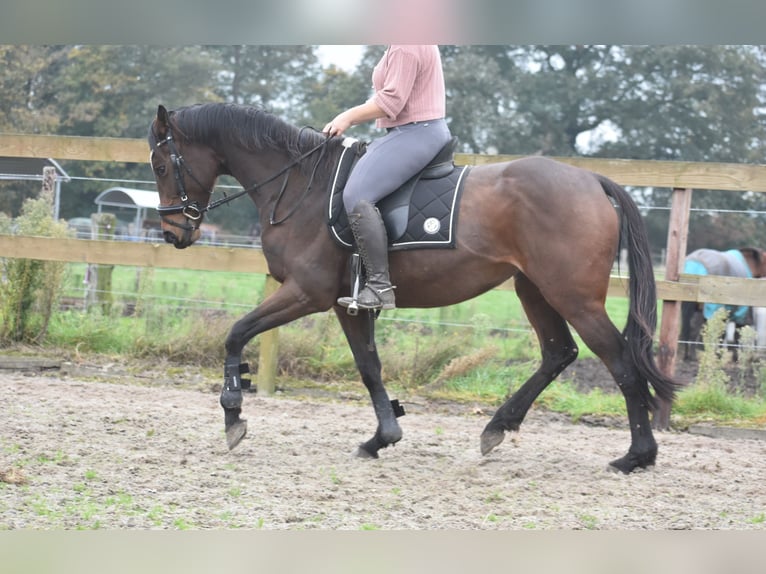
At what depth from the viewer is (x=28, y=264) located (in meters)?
7.48

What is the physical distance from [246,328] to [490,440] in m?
1.58

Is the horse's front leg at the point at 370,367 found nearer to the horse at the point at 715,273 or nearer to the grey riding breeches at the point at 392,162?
the grey riding breeches at the point at 392,162

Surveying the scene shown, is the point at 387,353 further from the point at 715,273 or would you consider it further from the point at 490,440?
the point at 715,273

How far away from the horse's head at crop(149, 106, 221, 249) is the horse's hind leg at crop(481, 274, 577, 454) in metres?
2.01

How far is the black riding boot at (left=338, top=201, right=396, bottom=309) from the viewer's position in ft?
15.2

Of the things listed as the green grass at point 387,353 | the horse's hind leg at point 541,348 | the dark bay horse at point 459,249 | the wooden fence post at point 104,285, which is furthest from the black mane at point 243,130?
the wooden fence post at point 104,285

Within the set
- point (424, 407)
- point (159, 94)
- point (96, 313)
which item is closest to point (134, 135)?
point (159, 94)

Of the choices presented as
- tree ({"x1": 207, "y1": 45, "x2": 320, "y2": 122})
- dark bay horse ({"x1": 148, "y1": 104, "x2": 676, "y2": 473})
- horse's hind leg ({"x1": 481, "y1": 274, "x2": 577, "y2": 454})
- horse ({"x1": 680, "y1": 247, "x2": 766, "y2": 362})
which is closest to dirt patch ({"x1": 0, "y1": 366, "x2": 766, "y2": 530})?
horse's hind leg ({"x1": 481, "y1": 274, "x2": 577, "y2": 454})

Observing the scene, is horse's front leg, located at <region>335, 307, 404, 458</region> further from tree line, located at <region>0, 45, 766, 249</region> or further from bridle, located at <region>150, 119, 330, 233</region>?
tree line, located at <region>0, 45, 766, 249</region>

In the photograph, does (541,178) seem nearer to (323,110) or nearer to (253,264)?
(253,264)

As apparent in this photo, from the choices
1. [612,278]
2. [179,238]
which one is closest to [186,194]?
[179,238]

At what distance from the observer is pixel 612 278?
6332mm

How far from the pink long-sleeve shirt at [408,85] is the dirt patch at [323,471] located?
6.42 feet

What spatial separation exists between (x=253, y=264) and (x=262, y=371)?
0.87 meters
